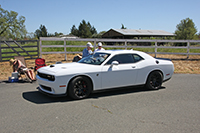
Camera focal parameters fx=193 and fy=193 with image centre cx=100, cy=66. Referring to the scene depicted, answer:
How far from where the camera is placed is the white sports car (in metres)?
5.47

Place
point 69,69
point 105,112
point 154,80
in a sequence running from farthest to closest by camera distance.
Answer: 1. point 154,80
2. point 69,69
3. point 105,112

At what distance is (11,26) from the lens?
57844mm

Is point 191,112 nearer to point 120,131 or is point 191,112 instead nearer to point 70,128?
point 120,131

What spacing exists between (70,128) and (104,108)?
138cm

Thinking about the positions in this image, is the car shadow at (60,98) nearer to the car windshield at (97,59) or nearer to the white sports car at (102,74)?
the white sports car at (102,74)

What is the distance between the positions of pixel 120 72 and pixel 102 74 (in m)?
0.65

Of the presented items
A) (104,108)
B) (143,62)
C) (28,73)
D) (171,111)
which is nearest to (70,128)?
(104,108)

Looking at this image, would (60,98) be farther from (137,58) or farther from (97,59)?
(137,58)

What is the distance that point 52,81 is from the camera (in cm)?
542

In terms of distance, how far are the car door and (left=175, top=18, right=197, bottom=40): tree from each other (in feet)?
138

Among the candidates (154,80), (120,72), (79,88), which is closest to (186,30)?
(154,80)

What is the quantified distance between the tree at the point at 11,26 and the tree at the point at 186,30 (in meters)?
44.4

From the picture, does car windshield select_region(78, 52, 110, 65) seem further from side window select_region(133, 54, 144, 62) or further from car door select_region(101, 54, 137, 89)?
side window select_region(133, 54, 144, 62)

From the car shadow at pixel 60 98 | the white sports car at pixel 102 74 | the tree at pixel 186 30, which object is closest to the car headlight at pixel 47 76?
the white sports car at pixel 102 74
